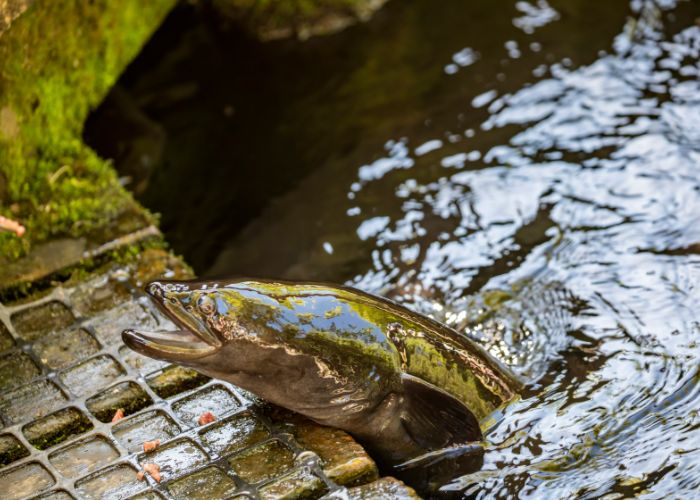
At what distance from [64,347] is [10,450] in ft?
2.54

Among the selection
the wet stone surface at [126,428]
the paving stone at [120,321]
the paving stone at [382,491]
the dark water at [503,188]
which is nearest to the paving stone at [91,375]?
the wet stone surface at [126,428]

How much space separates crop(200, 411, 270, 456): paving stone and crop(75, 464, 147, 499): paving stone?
0.36 m

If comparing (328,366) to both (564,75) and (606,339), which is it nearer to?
(606,339)

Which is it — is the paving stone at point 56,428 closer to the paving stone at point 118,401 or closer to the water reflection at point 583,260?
the paving stone at point 118,401

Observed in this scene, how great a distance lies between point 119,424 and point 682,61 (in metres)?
6.14

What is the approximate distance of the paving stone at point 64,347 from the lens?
4.87 meters

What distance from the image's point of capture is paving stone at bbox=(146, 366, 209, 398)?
15.3ft

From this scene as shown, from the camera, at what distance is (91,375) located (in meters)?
4.77

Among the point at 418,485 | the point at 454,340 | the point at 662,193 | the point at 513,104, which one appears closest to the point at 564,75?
the point at 513,104

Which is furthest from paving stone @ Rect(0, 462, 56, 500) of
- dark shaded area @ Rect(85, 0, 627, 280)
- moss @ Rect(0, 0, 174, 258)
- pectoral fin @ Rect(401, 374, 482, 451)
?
dark shaded area @ Rect(85, 0, 627, 280)

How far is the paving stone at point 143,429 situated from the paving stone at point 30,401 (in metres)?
0.40

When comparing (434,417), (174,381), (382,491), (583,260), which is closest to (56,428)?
(174,381)

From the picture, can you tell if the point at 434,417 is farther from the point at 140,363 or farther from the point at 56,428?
the point at 56,428

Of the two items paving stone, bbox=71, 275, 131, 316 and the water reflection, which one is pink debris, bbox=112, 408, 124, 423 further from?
the water reflection
